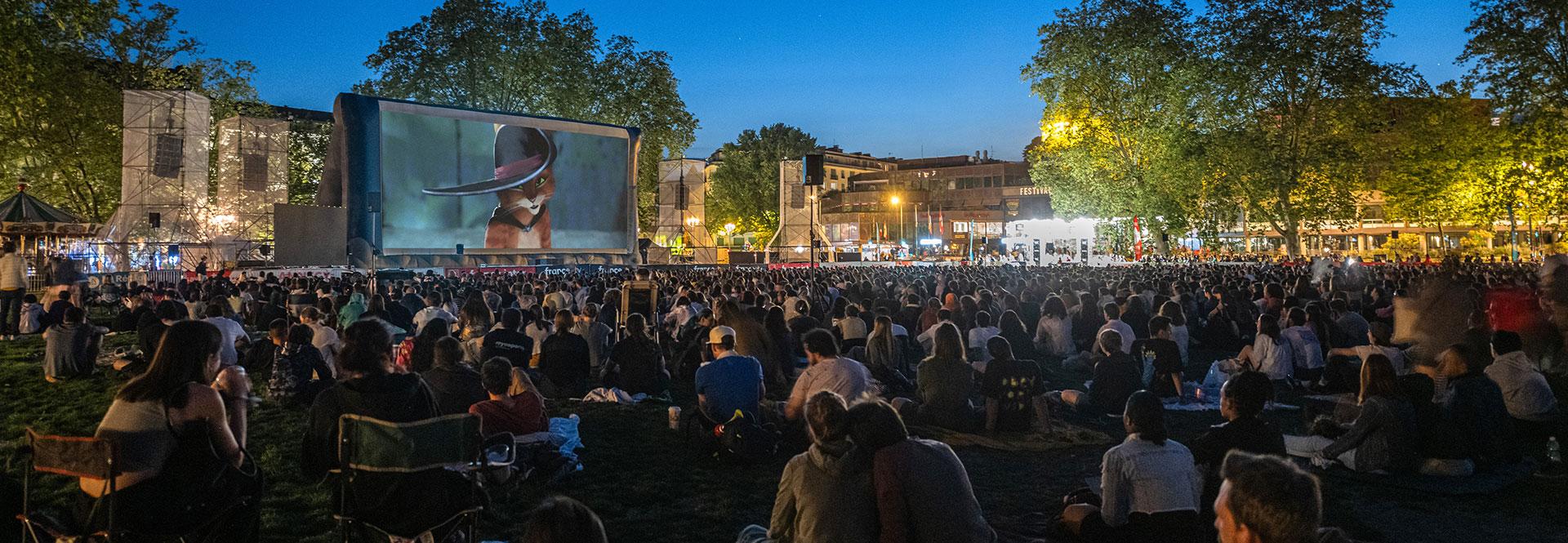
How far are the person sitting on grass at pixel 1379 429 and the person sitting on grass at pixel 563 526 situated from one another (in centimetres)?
544

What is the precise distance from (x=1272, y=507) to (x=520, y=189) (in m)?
28.8

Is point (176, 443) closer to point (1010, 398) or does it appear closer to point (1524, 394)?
point (1010, 398)

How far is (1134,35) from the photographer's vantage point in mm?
35719

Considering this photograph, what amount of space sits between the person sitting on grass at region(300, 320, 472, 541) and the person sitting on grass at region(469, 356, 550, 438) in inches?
71.0

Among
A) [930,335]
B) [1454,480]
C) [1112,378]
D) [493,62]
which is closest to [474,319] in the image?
[930,335]

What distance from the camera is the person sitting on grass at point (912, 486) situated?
3.31 meters

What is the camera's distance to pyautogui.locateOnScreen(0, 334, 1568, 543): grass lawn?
17.3 feet

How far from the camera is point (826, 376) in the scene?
6.16 metres

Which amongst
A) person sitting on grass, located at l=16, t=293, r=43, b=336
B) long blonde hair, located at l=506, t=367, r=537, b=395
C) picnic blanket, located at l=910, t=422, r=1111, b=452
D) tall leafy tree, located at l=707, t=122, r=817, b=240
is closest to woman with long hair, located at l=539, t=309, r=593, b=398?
long blonde hair, located at l=506, t=367, r=537, b=395

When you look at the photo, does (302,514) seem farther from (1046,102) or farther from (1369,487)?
(1046,102)

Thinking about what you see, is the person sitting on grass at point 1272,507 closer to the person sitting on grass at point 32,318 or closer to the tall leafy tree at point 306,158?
the person sitting on grass at point 32,318

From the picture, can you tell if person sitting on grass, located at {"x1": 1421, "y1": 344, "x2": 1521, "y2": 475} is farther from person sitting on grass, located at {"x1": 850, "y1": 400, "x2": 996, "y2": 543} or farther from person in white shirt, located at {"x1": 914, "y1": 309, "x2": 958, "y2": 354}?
person in white shirt, located at {"x1": 914, "y1": 309, "x2": 958, "y2": 354}

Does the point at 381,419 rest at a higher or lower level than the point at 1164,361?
higher

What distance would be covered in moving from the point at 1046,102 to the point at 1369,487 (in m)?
35.0
